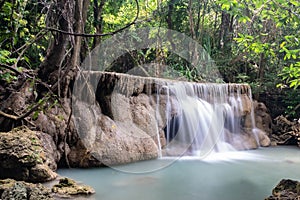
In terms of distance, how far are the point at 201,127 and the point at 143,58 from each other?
13.0 ft

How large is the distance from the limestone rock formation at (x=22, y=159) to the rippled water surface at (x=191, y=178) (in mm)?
577

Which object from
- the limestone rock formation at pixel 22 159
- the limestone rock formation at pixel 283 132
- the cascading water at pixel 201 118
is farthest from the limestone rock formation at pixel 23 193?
the limestone rock formation at pixel 283 132

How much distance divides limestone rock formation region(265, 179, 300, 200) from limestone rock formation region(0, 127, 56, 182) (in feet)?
8.45

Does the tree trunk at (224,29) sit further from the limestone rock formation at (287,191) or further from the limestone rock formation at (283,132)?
the limestone rock formation at (287,191)

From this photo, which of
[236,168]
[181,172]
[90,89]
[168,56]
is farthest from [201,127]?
[168,56]

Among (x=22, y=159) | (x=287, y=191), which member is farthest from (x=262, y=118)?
(x=22, y=159)

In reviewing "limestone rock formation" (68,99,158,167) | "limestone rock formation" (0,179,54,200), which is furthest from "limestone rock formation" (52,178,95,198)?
"limestone rock formation" (68,99,158,167)

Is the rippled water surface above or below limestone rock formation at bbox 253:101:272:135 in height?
below

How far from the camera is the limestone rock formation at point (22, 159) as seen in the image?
130 inches

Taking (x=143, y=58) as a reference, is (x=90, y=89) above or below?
below

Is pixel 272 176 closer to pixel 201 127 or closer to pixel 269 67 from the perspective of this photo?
pixel 201 127

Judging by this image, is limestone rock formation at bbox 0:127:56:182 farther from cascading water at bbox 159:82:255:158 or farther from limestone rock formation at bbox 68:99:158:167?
cascading water at bbox 159:82:255:158

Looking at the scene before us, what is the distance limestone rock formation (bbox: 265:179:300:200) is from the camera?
2713mm

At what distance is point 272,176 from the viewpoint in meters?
4.59
